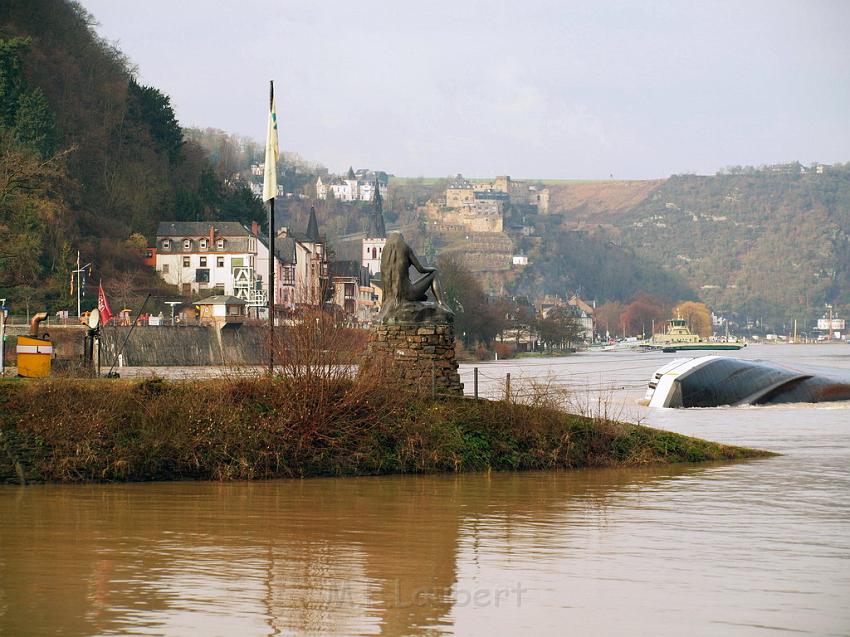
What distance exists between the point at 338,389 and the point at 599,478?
622 cm

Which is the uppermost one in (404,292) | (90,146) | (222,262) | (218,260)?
(90,146)

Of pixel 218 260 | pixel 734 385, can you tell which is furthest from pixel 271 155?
pixel 218 260

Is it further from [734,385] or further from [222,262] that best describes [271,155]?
[222,262]

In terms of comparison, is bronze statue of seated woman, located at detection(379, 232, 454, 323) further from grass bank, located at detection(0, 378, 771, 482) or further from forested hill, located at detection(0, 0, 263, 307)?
forested hill, located at detection(0, 0, 263, 307)

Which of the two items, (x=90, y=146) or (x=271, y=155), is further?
(x=90, y=146)

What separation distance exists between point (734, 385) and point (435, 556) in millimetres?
41144

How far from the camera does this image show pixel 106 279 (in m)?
115

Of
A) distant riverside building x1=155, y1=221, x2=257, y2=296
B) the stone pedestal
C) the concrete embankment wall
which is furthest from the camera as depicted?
distant riverside building x1=155, y1=221, x2=257, y2=296

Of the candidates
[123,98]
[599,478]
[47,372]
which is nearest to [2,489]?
[47,372]

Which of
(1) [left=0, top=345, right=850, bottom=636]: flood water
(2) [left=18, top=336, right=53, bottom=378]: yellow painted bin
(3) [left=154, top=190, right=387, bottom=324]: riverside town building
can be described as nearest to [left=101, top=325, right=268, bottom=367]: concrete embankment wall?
(3) [left=154, top=190, right=387, bottom=324]: riverside town building

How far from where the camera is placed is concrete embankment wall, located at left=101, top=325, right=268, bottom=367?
3915 inches

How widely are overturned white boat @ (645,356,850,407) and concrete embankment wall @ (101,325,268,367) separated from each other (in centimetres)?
4228

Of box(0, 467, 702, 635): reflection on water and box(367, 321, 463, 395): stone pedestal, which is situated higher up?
box(367, 321, 463, 395): stone pedestal

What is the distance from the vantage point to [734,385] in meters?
58.1
